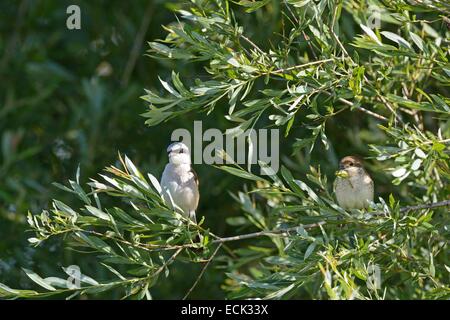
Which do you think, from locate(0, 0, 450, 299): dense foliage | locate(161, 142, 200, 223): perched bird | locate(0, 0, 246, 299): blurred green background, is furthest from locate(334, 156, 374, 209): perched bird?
locate(0, 0, 246, 299): blurred green background

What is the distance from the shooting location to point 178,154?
5.28 metres

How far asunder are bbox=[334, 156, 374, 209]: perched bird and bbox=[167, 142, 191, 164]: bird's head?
0.79 meters

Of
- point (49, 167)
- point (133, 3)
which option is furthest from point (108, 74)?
point (49, 167)

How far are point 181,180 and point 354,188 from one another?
0.89 metres

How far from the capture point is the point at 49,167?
7.38m

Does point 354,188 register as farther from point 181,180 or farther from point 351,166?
point 181,180

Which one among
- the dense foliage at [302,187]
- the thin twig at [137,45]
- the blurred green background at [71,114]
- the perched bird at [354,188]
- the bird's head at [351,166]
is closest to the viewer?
the dense foliage at [302,187]

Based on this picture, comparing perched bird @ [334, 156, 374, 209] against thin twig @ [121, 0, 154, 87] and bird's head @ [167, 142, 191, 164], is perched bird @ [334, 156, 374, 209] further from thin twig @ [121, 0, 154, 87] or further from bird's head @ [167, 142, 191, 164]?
thin twig @ [121, 0, 154, 87]

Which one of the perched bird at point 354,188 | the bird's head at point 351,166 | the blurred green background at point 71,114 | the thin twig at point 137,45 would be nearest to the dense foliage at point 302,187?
the perched bird at point 354,188

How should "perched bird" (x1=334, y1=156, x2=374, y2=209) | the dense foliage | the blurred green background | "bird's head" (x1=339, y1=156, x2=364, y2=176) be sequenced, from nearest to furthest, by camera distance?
1. the dense foliage
2. "perched bird" (x1=334, y1=156, x2=374, y2=209)
3. "bird's head" (x1=339, y1=156, x2=364, y2=176)
4. the blurred green background

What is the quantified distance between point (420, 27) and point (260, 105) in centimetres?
173

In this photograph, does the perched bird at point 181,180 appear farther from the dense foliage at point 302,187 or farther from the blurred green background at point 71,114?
the blurred green background at point 71,114

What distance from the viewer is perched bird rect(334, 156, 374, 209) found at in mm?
5082

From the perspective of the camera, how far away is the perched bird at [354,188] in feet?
16.7
